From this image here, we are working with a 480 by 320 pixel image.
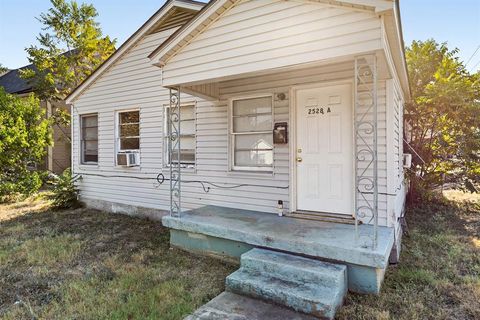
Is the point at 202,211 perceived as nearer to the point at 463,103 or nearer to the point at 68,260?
the point at 68,260

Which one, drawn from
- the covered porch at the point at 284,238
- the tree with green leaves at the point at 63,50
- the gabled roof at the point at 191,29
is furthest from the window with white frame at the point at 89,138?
the tree with green leaves at the point at 63,50

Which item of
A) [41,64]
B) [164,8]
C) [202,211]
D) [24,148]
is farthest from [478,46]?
[41,64]

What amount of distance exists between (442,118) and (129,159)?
25.2 ft

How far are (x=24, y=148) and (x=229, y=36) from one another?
7.76 metres

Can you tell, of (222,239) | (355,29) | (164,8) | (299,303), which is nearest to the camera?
(299,303)

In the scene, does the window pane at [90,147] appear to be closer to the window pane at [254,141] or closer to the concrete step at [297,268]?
the window pane at [254,141]

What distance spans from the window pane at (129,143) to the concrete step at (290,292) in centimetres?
465

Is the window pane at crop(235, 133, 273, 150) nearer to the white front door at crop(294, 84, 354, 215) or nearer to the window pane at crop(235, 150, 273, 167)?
the window pane at crop(235, 150, 273, 167)

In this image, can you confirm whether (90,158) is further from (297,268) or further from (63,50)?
(63,50)

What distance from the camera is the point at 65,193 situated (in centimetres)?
779

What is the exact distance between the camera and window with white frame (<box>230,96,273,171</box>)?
498 centimetres

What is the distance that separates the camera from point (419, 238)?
493 cm

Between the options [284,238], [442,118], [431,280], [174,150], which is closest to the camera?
[431,280]

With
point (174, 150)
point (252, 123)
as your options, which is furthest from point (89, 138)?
point (252, 123)
